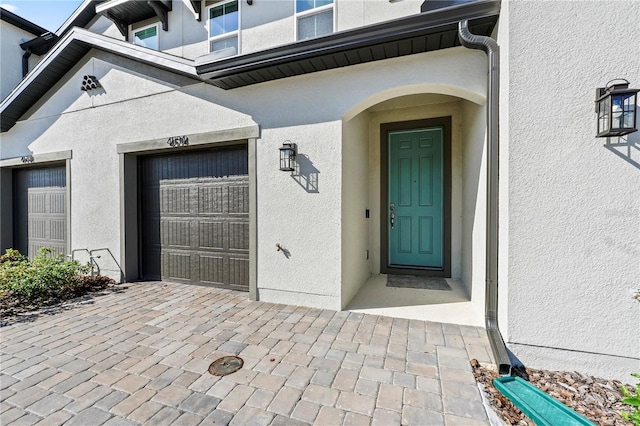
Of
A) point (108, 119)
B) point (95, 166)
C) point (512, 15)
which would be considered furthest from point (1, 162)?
point (512, 15)

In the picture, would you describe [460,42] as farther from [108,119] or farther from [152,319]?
[108,119]

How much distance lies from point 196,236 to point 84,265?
2566mm

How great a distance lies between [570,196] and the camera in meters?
2.20

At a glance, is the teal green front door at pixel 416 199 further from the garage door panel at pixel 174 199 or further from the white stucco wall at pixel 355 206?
the garage door panel at pixel 174 199

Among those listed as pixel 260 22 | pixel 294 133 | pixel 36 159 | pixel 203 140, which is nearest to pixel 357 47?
pixel 294 133

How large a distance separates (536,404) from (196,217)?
4.72m

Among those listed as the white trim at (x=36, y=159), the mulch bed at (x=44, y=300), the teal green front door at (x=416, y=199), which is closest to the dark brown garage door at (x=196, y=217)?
the mulch bed at (x=44, y=300)

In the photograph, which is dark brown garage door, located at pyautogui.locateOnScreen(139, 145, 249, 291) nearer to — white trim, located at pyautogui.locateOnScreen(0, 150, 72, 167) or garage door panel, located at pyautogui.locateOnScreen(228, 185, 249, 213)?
garage door panel, located at pyautogui.locateOnScreen(228, 185, 249, 213)

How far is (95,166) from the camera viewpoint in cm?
507

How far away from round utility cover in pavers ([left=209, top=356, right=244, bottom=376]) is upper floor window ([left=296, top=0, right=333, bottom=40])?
4175mm

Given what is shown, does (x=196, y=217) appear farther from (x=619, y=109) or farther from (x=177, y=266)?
(x=619, y=109)

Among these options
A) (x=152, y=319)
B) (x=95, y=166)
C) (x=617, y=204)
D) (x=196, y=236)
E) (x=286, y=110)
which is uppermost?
(x=286, y=110)

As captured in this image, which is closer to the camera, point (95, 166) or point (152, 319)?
point (152, 319)

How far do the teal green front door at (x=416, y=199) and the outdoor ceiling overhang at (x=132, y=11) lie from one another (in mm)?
5039
